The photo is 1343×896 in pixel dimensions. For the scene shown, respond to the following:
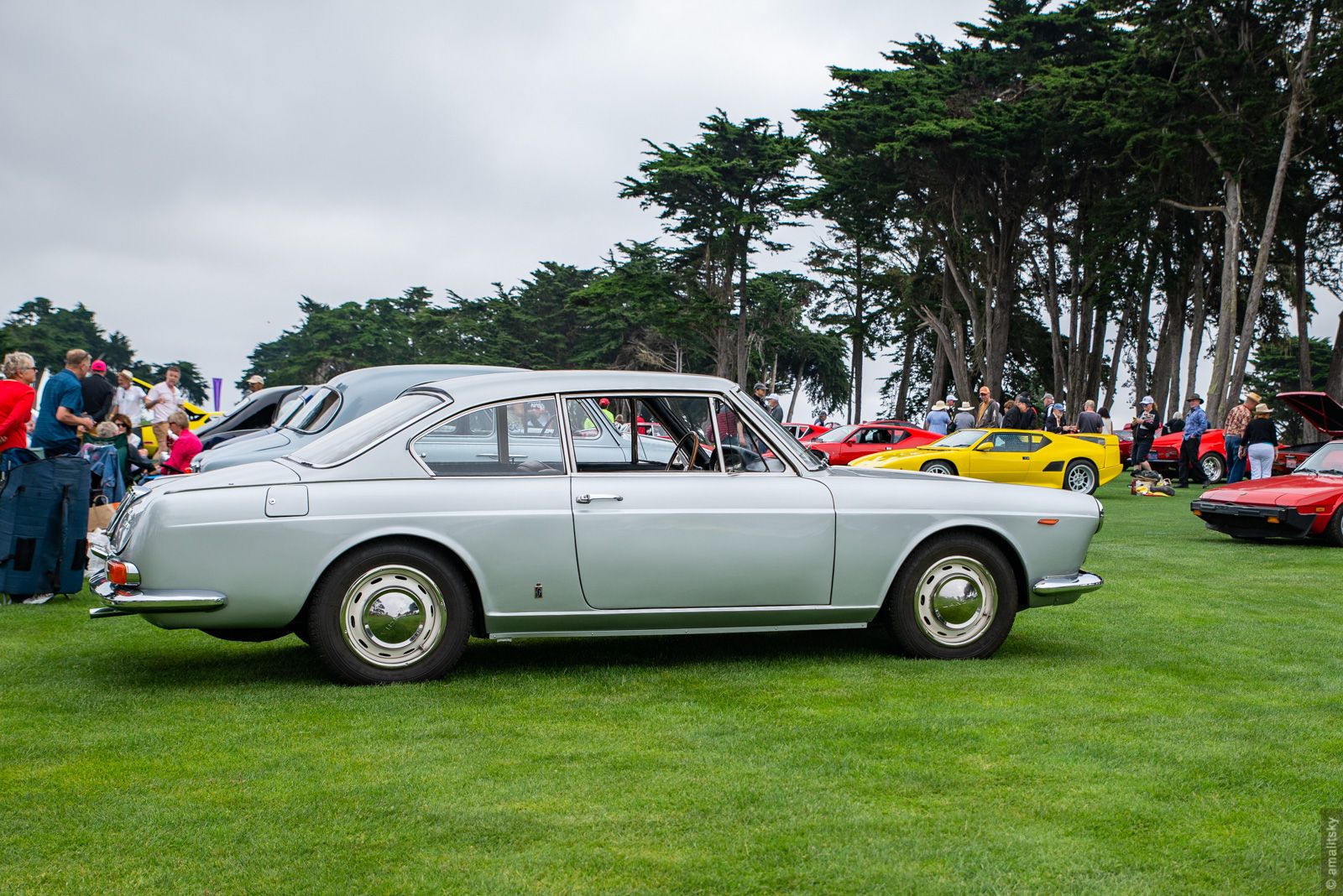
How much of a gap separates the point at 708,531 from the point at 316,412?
6.50 metres

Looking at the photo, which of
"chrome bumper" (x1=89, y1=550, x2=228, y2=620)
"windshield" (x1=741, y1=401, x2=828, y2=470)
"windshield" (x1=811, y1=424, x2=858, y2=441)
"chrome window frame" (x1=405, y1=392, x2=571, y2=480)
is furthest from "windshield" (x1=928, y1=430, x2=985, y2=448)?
"chrome bumper" (x1=89, y1=550, x2=228, y2=620)

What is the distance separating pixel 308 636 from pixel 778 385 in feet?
253

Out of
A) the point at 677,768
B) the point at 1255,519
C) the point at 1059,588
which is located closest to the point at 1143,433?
the point at 1255,519

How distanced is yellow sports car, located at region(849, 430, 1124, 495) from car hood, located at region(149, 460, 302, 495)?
18.1m

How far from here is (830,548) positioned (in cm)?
664

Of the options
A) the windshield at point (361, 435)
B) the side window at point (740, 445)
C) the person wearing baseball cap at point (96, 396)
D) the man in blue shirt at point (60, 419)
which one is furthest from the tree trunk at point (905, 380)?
the windshield at point (361, 435)

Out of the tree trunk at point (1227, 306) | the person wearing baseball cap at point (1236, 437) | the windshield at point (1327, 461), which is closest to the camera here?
the windshield at point (1327, 461)

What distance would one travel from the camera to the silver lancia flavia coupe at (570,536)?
19.5ft

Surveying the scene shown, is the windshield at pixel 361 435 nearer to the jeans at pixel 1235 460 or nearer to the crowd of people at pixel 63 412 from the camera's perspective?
the crowd of people at pixel 63 412

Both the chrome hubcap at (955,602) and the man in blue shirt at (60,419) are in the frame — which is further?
the man in blue shirt at (60,419)

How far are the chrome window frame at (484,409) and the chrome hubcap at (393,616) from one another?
50 cm

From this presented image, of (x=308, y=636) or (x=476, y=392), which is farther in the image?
(x=476, y=392)

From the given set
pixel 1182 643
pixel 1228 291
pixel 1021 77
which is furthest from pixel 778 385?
pixel 1182 643

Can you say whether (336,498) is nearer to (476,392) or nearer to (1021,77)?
(476,392)
